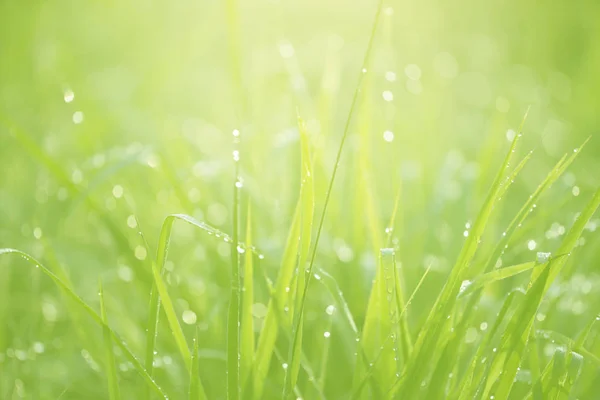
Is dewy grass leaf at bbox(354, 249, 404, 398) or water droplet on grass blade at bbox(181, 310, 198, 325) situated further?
water droplet on grass blade at bbox(181, 310, 198, 325)

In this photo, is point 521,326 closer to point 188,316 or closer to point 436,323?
point 436,323

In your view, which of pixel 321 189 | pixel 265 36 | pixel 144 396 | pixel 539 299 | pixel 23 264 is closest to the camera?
pixel 539 299

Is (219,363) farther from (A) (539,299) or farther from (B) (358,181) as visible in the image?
(A) (539,299)

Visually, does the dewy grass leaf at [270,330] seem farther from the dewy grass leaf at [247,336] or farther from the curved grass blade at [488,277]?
the curved grass blade at [488,277]

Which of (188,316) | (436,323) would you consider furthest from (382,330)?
(188,316)

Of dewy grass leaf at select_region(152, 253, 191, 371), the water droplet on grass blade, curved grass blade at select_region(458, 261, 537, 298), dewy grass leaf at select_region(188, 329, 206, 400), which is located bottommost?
the water droplet on grass blade

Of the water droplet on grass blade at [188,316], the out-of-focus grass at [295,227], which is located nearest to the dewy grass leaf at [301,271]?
the out-of-focus grass at [295,227]

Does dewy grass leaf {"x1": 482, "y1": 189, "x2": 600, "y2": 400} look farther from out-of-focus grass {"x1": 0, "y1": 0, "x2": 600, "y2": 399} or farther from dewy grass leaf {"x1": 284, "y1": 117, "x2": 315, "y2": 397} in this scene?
dewy grass leaf {"x1": 284, "y1": 117, "x2": 315, "y2": 397}

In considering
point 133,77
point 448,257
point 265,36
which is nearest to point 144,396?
point 448,257

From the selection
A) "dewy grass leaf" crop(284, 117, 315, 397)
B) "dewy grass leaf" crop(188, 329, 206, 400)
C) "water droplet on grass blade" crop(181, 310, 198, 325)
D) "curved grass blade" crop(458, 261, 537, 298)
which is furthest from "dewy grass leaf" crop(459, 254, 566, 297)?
"water droplet on grass blade" crop(181, 310, 198, 325)
